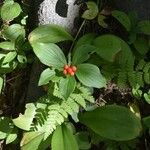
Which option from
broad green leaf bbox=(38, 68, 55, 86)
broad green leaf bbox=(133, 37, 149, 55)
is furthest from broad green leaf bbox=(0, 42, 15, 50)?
broad green leaf bbox=(133, 37, 149, 55)

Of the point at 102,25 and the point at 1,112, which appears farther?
the point at 1,112

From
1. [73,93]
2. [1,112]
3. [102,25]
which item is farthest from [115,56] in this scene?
[1,112]

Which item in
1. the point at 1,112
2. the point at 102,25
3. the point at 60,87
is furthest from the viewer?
the point at 1,112

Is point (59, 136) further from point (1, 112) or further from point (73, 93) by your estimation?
point (1, 112)

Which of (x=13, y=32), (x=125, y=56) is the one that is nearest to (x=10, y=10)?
(x=13, y=32)

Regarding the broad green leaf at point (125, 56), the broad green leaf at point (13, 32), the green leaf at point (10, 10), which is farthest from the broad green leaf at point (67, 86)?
the green leaf at point (10, 10)

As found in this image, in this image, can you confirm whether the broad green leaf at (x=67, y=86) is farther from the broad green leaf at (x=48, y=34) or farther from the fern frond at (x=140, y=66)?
the fern frond at (x=140, y=66)
